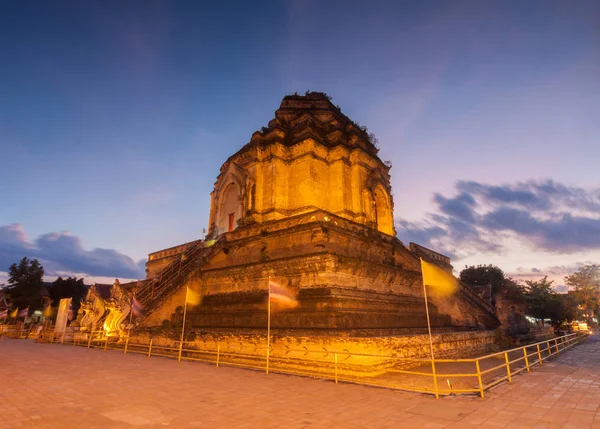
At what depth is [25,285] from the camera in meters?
52.3

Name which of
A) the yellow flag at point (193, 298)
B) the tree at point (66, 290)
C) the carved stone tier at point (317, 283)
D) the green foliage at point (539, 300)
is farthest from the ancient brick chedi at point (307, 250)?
the tree at point (66, 290)

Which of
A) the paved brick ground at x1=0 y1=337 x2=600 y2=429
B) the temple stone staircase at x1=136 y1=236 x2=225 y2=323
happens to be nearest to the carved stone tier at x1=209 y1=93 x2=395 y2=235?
the temple stone staircase at x1=136 y1=236 x2=225 y2=323

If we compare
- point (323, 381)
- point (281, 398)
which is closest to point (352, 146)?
point (323, 381)

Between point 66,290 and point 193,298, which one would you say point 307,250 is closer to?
point 193,298

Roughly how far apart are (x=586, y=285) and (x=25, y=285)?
277 feet

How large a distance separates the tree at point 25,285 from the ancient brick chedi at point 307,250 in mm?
38341

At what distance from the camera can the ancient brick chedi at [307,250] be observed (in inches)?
553

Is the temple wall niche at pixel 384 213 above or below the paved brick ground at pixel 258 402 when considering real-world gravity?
above

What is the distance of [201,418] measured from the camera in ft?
19.8

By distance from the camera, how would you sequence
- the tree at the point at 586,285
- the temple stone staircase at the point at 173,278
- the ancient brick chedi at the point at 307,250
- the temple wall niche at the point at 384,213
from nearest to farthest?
the ancient brick chedi at the point at 307,250
the temple stone staircase at the point at 173,278
the temple wall niche at the point at 384,213
the tree at the point at 586,285

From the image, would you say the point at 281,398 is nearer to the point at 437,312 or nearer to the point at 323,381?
the point at 323,381

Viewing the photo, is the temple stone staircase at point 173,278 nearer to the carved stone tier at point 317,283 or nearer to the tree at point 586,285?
the carved stone tier at point 317,283

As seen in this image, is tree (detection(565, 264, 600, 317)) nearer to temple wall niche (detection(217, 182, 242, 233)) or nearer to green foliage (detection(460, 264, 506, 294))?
green foliage (detection(460, 264, 506, 294))

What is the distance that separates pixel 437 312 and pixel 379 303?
21.4 feet
